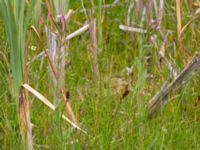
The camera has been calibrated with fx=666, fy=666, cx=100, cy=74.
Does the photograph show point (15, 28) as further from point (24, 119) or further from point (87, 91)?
point (87, 91)

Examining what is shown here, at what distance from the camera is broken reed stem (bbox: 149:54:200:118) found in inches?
105

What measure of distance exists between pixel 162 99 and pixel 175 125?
0.17 metres

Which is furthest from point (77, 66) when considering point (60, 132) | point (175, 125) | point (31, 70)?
point (60, 132)

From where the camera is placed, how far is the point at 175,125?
256 cm

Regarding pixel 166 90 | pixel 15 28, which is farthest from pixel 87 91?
pixel 15 28

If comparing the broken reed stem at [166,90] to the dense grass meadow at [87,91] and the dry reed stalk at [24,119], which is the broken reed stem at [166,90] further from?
the dry reed stalk at [24,119]

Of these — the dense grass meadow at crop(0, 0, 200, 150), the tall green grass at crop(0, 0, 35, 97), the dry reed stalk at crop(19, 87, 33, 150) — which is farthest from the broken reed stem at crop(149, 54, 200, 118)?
the tall green grass at crop(0, 0, 35, 97)

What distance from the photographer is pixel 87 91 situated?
2.84 m

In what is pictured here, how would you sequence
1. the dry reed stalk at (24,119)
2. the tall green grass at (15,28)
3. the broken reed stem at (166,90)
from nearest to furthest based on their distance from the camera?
the tall green grass at (15,28) → the dry reed stalk at (24,119) → the broken reed stem at (166,90)

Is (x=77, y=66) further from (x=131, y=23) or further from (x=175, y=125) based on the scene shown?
(x=175, y=125)

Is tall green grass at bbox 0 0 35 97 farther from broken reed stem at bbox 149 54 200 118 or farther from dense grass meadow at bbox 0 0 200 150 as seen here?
broken reed stem at bbox 149 54 200 118

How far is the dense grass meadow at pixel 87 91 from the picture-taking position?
7.10 ft

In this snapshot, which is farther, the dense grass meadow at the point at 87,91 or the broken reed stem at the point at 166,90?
the broken reed stem at the point at 166,90

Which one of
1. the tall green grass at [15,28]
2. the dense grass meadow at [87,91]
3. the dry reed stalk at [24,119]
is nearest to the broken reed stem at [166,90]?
the dense grass meadow at [87,91]
